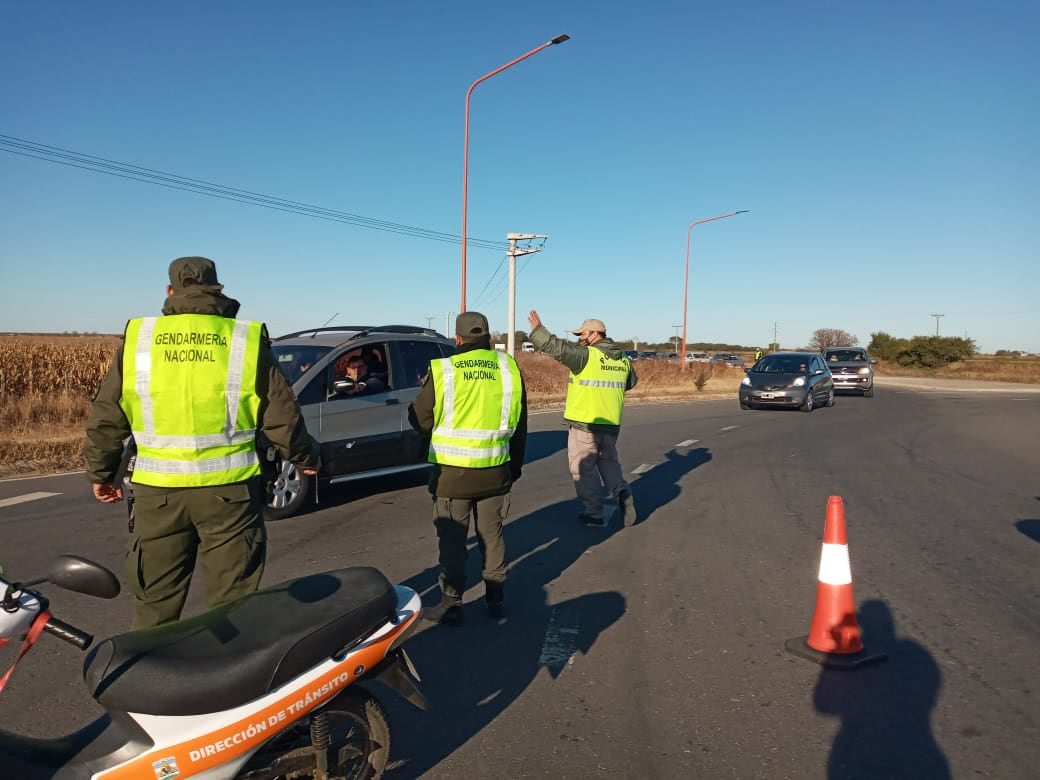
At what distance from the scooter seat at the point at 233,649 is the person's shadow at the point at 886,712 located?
202 cm

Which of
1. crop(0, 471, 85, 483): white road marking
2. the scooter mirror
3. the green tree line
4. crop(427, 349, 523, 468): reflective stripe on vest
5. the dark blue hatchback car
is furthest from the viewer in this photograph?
the green tree line

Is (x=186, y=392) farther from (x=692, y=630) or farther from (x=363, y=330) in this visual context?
(x=363, y=330)

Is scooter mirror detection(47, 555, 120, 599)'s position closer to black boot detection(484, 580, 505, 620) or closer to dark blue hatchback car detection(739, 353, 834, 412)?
black boot detection(484, 580, 505, 620)

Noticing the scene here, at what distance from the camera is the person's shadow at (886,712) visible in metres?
3.38

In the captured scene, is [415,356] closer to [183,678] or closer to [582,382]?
[582,382]

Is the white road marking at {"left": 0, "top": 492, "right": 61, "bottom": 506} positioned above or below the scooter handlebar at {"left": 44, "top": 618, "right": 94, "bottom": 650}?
below

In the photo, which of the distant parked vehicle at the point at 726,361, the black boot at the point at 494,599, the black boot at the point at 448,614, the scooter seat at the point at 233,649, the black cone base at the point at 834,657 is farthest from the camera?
the distant parked vehicle at the point at 726,361

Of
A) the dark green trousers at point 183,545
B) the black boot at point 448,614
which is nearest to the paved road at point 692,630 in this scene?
the black boot at point 448,614

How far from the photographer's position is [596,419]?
762cm

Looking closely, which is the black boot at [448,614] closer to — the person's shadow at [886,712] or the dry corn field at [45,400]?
the person's shadow at [886,712]

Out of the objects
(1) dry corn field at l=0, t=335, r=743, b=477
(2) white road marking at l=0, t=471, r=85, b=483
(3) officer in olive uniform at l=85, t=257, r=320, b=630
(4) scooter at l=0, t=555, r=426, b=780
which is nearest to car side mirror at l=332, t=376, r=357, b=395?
(2) white road marking at l=0, t=471, r=85, b=483

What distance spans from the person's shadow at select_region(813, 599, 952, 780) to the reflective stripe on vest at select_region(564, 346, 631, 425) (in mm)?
3177

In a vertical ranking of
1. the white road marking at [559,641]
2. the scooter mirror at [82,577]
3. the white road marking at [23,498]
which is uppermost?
the scooter mirror at [82,577]

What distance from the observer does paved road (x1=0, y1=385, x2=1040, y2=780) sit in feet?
11.6
